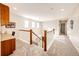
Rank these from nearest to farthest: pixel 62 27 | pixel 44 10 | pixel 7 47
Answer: pixel 7 47
pixel 44 10
pixel 62 27

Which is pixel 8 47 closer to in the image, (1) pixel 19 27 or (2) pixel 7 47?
(2) pixel 7 47

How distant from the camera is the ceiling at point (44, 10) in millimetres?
2367

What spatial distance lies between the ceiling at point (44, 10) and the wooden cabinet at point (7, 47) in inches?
23.6

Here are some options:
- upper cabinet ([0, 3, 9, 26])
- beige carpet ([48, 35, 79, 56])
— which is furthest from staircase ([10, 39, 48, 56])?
upper cabinet ([0, 3, 9, 26])

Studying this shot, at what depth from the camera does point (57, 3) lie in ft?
7.73

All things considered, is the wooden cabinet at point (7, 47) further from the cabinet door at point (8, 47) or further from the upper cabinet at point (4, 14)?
the upper cabinet at point (4, 14)

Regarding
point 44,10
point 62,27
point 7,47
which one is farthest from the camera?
point 62,27

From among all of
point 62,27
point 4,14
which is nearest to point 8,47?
point 4,14

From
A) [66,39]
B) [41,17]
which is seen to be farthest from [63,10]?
[66,39]

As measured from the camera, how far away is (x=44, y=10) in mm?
2455

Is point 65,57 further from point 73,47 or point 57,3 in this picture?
point 57,3

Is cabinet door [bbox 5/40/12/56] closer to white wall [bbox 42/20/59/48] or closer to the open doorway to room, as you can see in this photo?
white wall [bbox 42/20/59/48]

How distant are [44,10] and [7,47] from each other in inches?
41.5

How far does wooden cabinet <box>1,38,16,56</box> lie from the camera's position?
231cm
